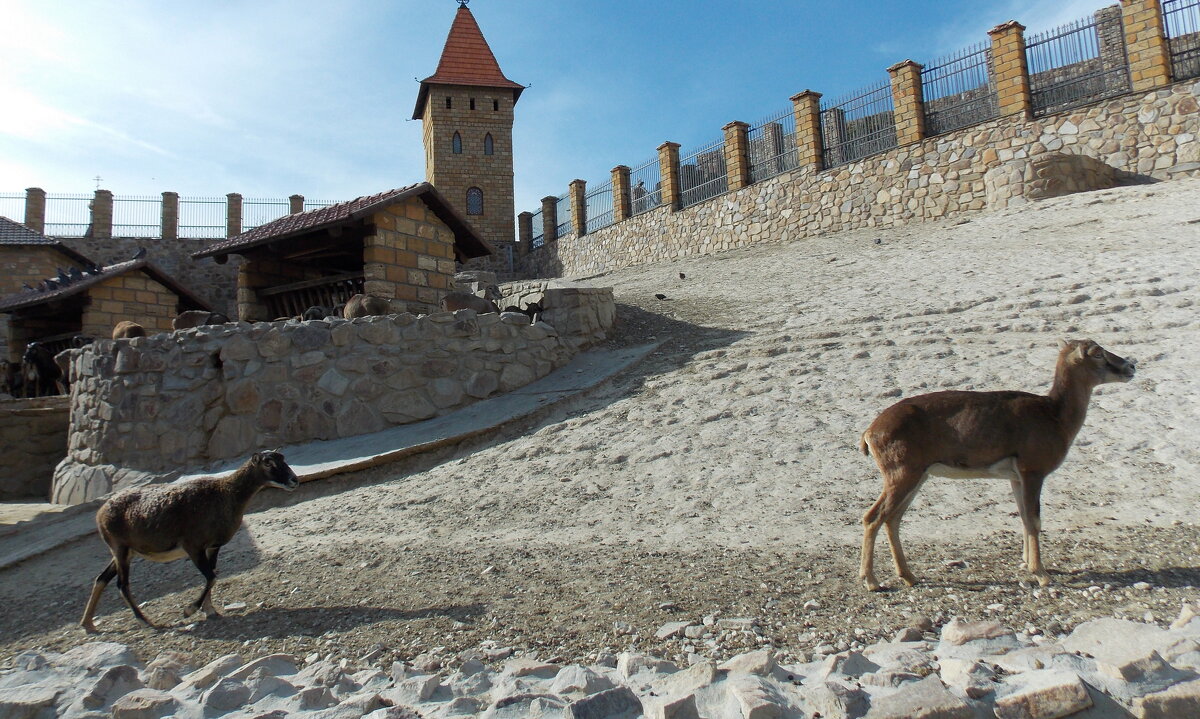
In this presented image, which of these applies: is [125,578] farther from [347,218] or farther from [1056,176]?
[1056,176]

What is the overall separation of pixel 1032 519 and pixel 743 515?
202cm

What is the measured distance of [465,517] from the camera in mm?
6320

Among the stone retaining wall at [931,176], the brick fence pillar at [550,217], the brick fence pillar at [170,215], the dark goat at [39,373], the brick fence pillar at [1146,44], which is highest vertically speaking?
the brick fence pillar at [170,215]

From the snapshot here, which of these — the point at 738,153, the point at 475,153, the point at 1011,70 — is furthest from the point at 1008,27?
the point at 475,153

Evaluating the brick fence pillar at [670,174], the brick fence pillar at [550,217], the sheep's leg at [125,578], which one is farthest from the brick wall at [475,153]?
the sheep's leg at [125,578]

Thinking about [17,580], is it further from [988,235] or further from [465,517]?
[988,235]

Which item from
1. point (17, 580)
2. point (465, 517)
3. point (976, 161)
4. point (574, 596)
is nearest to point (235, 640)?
point (574, 596)

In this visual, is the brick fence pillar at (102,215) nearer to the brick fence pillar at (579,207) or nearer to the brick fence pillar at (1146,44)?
the brick fence pillar at (579,207)

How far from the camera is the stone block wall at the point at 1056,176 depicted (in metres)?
15.0

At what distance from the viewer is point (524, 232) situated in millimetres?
34094

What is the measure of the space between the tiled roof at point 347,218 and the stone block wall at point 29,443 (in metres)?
3.50

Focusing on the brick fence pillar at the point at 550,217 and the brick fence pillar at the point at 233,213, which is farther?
the brick fence pillar at the point at 233,213

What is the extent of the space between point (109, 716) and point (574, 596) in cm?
221

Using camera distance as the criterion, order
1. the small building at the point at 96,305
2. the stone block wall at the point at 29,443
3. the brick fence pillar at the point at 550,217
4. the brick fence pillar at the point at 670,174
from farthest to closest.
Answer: the brick fence pillar at the point at 550,217 < the brick fence pillar at the point at 670,174 < the small building at the point at 96,305 < the stone block wall at the point at 29,443
